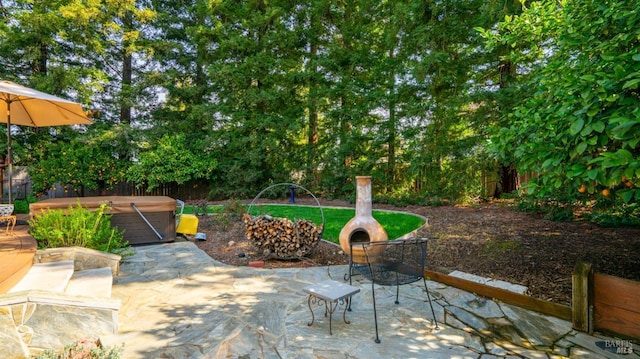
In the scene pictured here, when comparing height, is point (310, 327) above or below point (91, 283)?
below

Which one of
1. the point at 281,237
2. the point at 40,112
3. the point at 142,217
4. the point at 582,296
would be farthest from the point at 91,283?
the point at 582,296

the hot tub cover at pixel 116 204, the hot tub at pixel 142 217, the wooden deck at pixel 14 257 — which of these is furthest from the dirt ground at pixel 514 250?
the wooden deck at pixel 14 257

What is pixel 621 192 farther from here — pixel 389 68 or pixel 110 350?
pixel 389 68

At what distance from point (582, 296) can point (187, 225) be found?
642cm

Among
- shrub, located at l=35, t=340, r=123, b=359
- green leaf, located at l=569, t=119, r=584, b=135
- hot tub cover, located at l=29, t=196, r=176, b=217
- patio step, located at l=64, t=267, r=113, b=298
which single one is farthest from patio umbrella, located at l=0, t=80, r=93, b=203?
green leaf, located at l=569, t=119, r=584, b=135

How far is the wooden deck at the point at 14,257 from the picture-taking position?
2.69 meters

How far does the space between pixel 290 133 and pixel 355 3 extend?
6194 mm

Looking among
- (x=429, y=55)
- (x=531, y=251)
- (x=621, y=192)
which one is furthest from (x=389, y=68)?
(x=621, y=192)

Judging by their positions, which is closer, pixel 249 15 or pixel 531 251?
pixel 531 251

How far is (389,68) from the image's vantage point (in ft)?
39.8

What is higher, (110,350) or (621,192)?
(621,192)

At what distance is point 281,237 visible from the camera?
15.8 ft

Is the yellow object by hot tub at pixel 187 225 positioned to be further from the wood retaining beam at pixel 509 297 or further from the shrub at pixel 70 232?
the wood retaining beam at pixel 509 297

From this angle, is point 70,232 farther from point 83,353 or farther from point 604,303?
point 604,303
